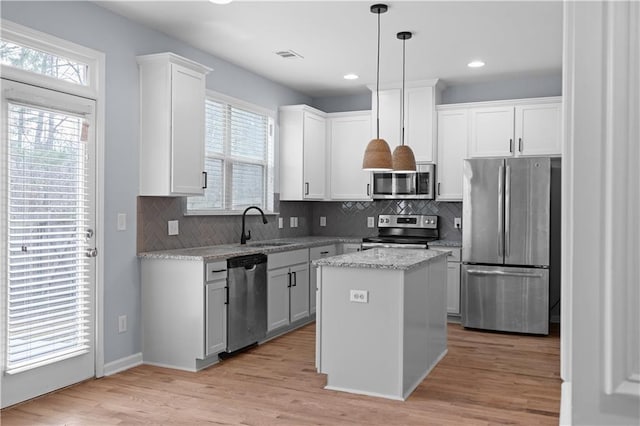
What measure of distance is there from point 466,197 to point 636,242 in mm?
4964

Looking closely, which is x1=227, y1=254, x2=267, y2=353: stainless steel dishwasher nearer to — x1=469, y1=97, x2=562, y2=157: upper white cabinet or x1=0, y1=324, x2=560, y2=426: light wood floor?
x1=0, y1=324, x2=560, y2=426: light wood floor

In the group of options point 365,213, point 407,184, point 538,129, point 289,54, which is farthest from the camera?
point 365,213

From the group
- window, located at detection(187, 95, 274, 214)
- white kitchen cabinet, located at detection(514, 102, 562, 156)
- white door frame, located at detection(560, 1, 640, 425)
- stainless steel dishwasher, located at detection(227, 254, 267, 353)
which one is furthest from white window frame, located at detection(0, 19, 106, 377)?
white kitchen cabinet, located at detection(514, 102, 562, 156)

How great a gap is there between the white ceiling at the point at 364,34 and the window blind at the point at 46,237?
1076mm

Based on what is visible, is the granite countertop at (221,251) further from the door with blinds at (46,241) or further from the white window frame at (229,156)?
the door with blinds at (46,241)

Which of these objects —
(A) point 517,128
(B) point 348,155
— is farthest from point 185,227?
(A) point 517,128

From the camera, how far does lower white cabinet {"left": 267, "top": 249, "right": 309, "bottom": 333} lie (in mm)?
5086

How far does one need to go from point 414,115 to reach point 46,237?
4167mm

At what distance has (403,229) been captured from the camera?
6711 mm

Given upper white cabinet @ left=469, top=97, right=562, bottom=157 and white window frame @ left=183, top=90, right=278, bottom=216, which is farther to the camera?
upper white cabinet @ left=469, top=97, right=562, bottom=157

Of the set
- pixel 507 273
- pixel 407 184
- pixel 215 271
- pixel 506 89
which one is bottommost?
pixel 507 273

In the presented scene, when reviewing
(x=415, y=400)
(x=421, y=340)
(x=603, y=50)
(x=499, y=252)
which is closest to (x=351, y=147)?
(x=499, y=252)

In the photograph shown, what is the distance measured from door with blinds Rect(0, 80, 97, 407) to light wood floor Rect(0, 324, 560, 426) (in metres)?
0.23

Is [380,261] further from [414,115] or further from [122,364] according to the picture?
[414,115]
